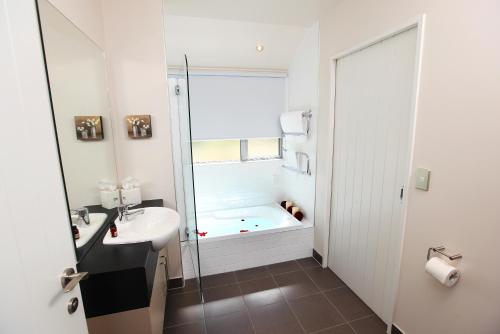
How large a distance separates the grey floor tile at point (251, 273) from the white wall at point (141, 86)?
1094 mm

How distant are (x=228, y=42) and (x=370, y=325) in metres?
3.02

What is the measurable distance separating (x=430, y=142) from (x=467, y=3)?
0.68 m

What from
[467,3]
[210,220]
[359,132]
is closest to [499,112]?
[467,3]

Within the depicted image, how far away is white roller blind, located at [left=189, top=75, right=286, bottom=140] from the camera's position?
3.11 m

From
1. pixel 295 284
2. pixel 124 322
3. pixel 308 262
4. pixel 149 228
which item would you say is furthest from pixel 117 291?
pixel 308 262

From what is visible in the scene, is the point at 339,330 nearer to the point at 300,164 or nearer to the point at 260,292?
the point at 260,292

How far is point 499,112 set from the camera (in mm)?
1060

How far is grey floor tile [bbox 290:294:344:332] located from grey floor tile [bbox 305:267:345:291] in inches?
6.3

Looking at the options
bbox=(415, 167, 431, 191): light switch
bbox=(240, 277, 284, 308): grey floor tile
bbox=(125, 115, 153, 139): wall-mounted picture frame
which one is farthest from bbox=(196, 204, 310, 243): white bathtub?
bbox=(415, 167, 431, 191): light switch

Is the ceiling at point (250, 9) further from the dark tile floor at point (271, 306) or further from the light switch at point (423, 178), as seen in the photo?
the dark tile floor at point (271, 306)

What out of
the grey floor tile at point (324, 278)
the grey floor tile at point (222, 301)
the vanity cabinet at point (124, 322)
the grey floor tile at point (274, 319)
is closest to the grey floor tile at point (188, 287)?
the grey floor tile at point (222, 301)

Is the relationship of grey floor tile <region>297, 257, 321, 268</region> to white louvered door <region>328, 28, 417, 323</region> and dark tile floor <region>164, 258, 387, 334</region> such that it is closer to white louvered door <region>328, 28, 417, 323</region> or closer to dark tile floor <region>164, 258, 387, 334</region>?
dark tile floor <region>164, 258, 387, 334</region>

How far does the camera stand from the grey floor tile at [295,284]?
2.24 meters

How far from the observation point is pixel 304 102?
2.86m
